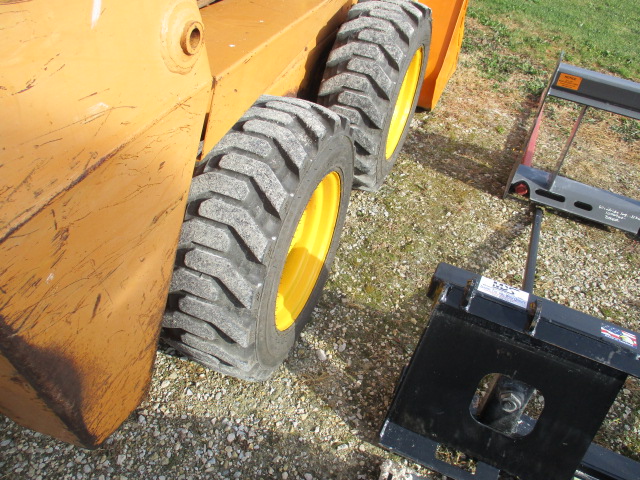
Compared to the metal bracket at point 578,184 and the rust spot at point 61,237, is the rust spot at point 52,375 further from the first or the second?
the metal bracket at point 578,184

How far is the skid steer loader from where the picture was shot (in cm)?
99

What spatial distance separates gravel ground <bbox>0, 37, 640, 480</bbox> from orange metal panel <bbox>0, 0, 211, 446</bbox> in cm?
59

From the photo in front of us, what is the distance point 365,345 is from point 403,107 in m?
1.71

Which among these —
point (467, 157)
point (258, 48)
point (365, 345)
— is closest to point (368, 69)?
point (258, 48)

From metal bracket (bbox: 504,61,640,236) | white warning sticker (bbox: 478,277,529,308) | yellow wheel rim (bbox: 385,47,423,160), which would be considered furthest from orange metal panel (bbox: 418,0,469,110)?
white warning sticker (bbox: 478,277,529,308)

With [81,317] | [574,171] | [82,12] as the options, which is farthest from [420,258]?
[82,12]

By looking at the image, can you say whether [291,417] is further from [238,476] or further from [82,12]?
[82,12]

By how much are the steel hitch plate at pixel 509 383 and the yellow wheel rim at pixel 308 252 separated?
59 centimetres

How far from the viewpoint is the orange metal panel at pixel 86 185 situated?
96 cm

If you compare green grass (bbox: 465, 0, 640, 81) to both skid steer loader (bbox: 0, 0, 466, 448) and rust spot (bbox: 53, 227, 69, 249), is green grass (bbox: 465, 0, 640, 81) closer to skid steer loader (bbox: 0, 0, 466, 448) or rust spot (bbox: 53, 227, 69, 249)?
skid steer loader (bbox: 0, 0, 466, 448)

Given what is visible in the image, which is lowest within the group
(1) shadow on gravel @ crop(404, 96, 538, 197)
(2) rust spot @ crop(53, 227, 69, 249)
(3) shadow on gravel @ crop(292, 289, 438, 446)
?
(3) shadow on gravel @ crop(292, 289, 438, 446)

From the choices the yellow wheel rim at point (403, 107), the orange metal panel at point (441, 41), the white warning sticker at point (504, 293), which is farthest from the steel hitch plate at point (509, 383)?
the orange metal panel at point (441, 41)

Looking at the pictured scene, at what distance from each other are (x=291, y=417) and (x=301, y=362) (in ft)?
0.90

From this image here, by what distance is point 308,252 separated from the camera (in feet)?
7.93
